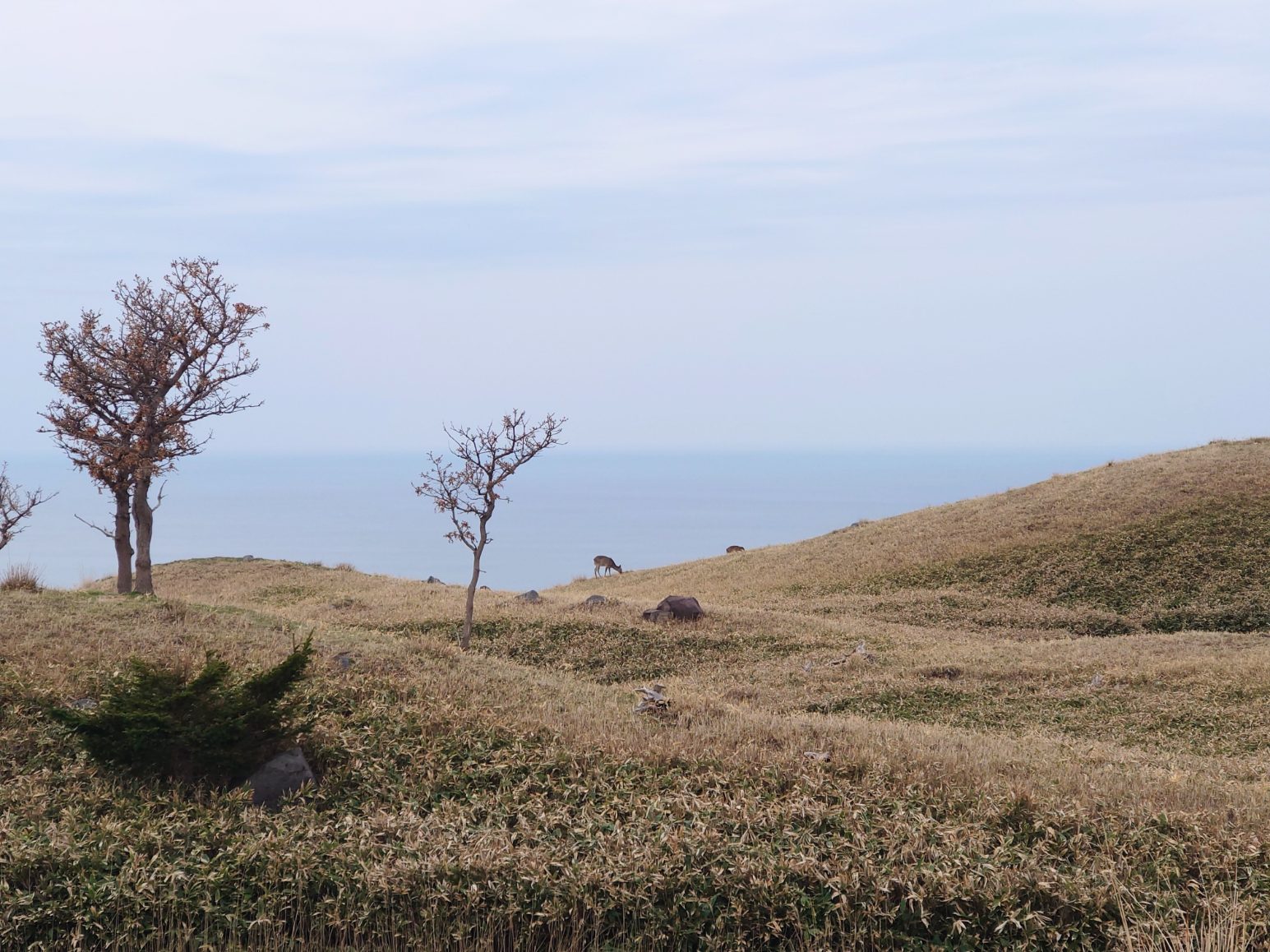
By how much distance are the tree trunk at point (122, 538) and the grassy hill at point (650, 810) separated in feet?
17.5

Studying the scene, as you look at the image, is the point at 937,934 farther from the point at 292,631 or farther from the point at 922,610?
the point at 922,610

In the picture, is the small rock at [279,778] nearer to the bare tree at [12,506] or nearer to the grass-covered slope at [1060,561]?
the grass-covered slope at [1060,561]

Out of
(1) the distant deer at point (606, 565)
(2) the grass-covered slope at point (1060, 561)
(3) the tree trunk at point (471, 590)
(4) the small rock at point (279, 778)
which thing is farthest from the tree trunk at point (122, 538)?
(1) the distant deer at point (606, 565)

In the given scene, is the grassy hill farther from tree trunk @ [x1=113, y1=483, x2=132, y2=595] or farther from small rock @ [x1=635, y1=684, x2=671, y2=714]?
tree trunk @ [x1=113, y1=483, x2=132, y2=595]

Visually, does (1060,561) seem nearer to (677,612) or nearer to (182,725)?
(677,612)

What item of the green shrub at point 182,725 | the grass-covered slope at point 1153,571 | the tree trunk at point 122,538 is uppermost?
the tree trunk at point 122,538

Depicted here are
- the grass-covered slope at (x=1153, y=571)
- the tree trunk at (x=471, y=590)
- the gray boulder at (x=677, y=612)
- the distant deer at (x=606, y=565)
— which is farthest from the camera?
the distant deer at (x=606, y=565)

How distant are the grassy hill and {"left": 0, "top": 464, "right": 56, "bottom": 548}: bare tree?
23.6m

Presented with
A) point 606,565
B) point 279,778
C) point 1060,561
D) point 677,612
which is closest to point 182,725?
point 279,778

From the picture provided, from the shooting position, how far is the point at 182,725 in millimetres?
10508

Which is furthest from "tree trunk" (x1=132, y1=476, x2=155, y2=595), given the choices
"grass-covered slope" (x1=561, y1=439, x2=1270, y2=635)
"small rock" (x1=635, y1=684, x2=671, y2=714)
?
"grass-covered slope" (x1=561, y1=439, x2=1270, y2=635)

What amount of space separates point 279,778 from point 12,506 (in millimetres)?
35387

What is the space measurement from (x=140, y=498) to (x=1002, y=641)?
24233mm

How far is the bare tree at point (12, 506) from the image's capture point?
38.8m
